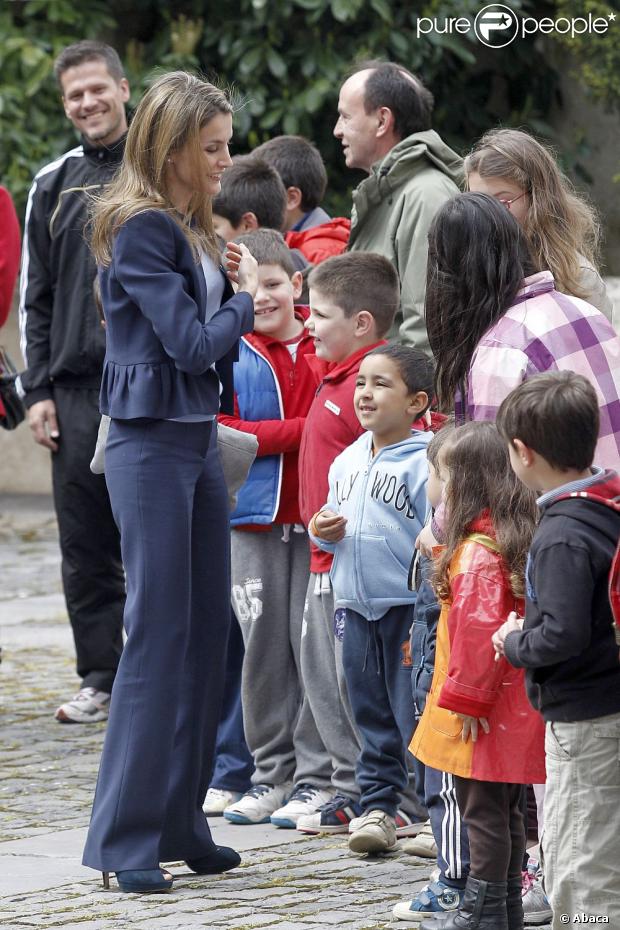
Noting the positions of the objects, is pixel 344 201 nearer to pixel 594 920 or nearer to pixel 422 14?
pixel 422 14

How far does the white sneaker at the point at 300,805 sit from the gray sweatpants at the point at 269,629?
164 mm

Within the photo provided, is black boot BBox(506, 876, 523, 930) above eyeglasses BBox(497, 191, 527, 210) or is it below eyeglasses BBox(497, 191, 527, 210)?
below

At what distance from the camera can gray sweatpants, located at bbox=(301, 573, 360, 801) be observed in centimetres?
508

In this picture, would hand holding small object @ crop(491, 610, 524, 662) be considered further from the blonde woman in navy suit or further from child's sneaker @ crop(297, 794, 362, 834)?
child's sneaker @ crop(297, 794, 362, 834)

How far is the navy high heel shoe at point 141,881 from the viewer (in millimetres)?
4250

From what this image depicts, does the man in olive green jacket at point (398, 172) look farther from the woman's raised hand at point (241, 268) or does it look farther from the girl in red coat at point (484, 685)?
the girl in red coat at point (484, 685)

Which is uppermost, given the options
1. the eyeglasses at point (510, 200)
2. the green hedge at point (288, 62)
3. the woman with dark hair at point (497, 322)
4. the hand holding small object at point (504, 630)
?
the green hedge at point (288, 62)

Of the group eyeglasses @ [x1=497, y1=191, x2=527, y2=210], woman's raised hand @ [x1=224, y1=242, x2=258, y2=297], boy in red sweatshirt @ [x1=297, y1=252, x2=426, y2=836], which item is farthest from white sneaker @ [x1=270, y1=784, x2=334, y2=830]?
eyeglasses @ [x1=497, y1=191, x2=527, y2=210]

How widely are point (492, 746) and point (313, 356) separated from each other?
197cm

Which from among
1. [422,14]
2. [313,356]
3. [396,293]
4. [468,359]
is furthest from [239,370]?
[422,14]

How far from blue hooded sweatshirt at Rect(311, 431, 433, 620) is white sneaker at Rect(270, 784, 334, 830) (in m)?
0.71

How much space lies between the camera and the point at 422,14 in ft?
40.7

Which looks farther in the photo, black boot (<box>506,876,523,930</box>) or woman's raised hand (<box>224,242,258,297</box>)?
woman's raised hand (<box>224,242,258,297</box>)

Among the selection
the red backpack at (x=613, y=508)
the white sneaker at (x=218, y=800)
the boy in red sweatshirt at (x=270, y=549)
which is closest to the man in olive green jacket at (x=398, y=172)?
the boy in red sweatshirt at (x=270, y=549)
